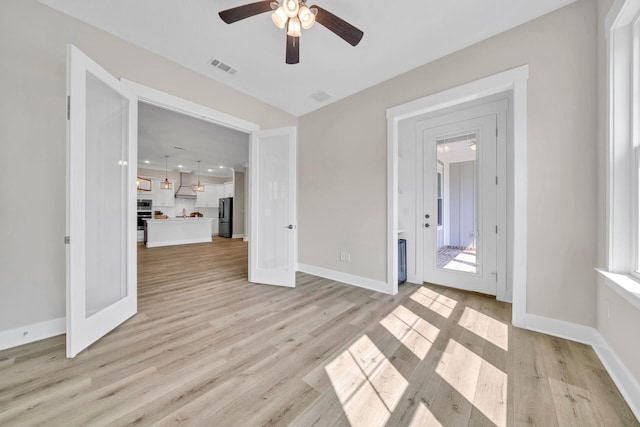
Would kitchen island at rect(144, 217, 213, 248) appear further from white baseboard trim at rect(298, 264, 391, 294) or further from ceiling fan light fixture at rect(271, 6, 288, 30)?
ceiling fan light fixture at rect(271, 6, 288, 30)

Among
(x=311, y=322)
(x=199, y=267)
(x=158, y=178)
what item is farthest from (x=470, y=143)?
(x=158, y=178)

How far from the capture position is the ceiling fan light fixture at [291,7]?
1.70m

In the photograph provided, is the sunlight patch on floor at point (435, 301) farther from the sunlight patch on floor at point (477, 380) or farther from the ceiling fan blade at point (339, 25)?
the ceiling fan blade at point (339, 25)

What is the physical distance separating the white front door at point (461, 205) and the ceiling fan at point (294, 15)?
2.15m

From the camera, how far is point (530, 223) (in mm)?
2137

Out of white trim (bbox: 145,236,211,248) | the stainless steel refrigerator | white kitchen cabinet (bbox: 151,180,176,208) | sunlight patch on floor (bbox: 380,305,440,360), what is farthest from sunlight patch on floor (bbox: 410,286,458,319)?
white kitchen cabinet (bbox: 151,180,176,208)

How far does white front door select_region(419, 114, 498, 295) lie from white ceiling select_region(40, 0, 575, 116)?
1.09 metres

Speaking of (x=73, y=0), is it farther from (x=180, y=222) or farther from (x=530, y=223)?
(x=180, y=222)

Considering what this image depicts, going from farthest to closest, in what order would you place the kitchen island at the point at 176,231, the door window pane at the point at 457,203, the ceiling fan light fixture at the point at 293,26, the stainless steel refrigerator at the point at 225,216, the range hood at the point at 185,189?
1. the range hood at the point at 185,189
2. the stainless steel refrigerator at the point at 225,216
3. the kitchen island at the point at 176,231
4. the door window pane at the point at 457,203
5. the ceiling fan light fixture at the point at 293,26

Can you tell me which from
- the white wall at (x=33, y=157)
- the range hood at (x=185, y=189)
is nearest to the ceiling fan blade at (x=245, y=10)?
the white wall at (x=33, y=157)

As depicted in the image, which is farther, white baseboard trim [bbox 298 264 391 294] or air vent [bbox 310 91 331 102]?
air vent [bbox 310 91 331 102]

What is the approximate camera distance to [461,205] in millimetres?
3453

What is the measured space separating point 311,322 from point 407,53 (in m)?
3.15

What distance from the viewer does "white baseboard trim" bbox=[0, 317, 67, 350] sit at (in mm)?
1852
